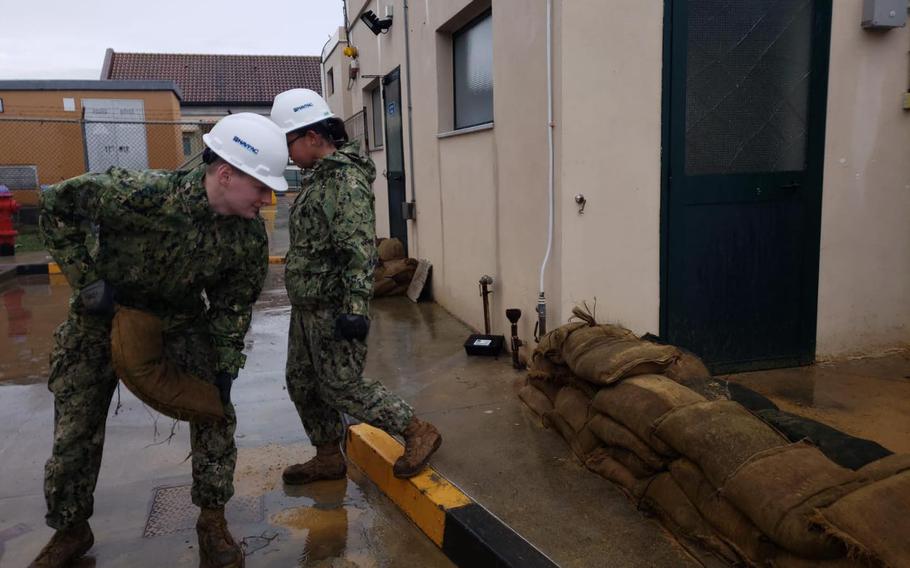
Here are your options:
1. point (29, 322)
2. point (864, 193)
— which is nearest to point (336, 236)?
point (864, 193)

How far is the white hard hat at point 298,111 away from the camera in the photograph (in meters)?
3.52

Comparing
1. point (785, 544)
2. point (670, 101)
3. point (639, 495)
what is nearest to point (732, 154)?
point (670, 101)

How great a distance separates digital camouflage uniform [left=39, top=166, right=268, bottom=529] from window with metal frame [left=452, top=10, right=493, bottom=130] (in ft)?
12.5

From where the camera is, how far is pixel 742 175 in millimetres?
4941

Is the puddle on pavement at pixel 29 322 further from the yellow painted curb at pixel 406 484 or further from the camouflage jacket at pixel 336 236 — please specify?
the camouflage jacket at pixel 336 236

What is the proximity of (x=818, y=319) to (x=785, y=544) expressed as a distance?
3.15m

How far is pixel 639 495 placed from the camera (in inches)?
131

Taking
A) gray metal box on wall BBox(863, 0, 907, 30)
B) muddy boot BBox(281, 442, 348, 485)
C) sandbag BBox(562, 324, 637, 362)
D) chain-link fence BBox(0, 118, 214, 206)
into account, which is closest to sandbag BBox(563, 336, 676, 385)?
sandbag BBox(562, 324, 637, 362)

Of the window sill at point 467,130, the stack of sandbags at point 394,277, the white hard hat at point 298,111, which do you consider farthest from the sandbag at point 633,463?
the stack of sandbags at point 394,277

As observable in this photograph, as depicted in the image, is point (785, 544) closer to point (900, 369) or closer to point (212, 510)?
point (212, 510)

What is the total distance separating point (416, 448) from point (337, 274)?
0.93 meters

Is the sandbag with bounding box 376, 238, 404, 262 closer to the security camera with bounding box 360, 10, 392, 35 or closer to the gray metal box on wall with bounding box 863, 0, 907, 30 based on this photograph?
the security camera with bounding box 360, 10, 392, 35

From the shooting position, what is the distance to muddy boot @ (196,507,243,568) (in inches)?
121

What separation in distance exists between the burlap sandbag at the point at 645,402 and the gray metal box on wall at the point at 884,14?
10.1ft
